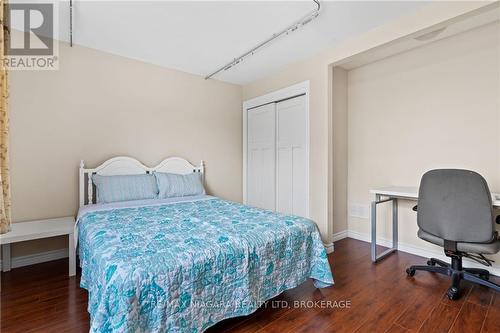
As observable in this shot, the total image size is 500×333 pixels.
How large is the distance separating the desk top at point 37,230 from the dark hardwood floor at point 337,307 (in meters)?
0.44

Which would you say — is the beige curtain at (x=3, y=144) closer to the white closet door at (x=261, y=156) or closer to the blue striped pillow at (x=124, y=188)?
the blue striped pillow at (x=124, y=188)

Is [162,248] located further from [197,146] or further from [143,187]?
[197,146]

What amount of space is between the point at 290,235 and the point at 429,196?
1361 mm

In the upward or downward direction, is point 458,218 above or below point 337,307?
above

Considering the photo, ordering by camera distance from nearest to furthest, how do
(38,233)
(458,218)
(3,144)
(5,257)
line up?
(3,144), (458,218), (38,233), (5,257)

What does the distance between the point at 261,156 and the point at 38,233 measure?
9.76 ft

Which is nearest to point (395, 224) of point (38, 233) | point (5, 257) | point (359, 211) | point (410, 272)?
point (359, 211)

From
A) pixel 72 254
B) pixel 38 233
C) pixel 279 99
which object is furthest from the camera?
pixel 279 99

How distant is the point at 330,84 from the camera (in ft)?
9.91

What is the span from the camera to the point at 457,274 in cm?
210

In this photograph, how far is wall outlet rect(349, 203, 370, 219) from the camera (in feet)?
11.2

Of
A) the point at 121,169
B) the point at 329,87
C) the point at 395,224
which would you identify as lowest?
the point at 395,224

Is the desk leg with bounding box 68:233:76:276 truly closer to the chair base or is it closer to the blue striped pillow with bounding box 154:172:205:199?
the blue striped pillow with bounding box 154:172:205:199

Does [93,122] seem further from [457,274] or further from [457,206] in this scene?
[457,274]
